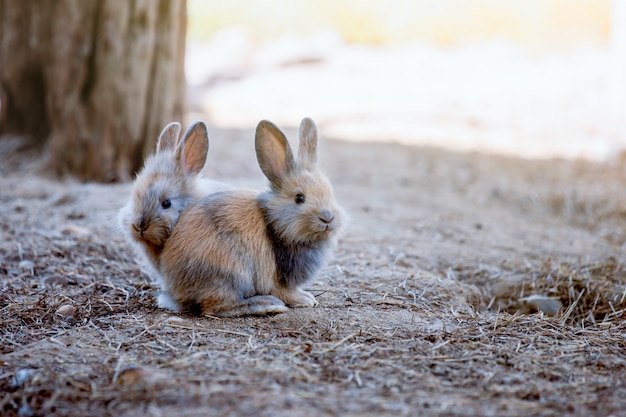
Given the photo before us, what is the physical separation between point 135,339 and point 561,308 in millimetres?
2613

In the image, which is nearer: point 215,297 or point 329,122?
point 215,297

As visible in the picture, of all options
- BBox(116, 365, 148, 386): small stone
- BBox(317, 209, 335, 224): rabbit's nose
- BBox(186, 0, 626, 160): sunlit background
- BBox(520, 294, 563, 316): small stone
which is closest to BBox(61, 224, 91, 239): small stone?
BBox(317, 209, 335, 224): rabbit's nose

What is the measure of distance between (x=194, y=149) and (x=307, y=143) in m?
0.69

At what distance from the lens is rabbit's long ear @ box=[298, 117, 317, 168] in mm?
4164

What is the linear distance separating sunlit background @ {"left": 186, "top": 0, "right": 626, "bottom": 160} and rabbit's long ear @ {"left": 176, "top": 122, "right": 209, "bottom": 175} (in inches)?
276

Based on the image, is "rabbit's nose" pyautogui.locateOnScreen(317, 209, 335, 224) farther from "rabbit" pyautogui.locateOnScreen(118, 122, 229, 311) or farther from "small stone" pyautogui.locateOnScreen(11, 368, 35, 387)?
"small stone" pyautogui.locateOnScreen(11, 368, 35, 387)

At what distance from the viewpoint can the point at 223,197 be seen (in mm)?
4105

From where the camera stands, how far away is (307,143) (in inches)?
164

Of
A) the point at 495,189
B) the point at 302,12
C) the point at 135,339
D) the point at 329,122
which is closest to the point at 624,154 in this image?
the point at 495,189

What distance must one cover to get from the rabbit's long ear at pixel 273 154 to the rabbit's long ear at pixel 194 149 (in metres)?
0.44

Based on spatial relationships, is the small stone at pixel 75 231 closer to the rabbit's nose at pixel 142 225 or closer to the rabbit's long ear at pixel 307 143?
the rabbit's nose at pixel 142 225

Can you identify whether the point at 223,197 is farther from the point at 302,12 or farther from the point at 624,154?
the point at 302,12

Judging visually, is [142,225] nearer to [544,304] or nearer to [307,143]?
[307,143]

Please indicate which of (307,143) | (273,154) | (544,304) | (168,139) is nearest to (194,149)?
(168,139)
